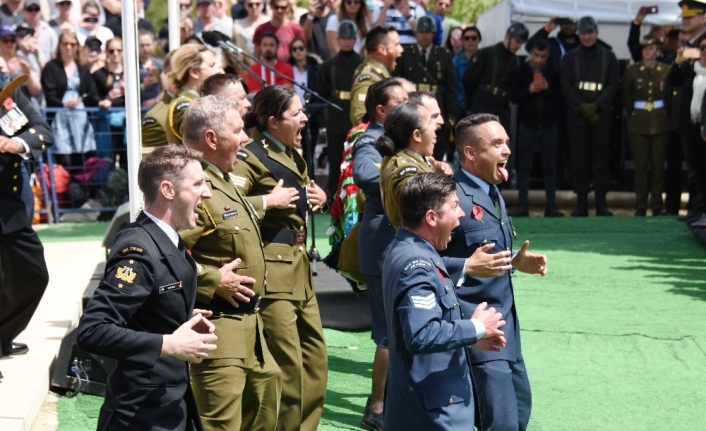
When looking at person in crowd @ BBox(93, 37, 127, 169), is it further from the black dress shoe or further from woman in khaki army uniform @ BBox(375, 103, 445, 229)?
woman in khaki army uniform @ BBox(375, 103, 445, 229)

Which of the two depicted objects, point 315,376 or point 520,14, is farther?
point 520,14

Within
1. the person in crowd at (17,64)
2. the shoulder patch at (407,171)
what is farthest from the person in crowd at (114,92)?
the shoulder patch at (407,171)

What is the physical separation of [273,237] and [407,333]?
1.80 m

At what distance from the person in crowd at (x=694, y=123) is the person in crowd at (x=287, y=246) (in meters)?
7.78

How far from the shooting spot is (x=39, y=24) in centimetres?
1574

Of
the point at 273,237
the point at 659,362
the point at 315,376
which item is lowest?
the point at 659,362

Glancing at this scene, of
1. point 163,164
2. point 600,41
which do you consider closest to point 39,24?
point 600,41

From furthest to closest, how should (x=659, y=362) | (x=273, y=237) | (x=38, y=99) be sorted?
(x=38, y=99) < (x=659, y=362) < (x=273, y=237)

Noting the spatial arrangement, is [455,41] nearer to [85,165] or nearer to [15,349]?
[85,165]

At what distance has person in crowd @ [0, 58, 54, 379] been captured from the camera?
7414 mm

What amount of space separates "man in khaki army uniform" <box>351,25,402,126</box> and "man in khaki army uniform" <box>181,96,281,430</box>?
12.8ft

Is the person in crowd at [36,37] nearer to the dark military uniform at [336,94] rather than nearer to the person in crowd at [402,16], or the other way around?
the dark military uniform at [336,94]

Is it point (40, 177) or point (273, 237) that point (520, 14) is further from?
point (273, 237)

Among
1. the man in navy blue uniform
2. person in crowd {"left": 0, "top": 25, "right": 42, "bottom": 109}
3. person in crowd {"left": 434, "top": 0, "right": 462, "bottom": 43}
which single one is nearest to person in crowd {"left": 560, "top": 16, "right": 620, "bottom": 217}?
person in crowd {"left": 434, "top": 0, "right": 462, "bottom": 43}
